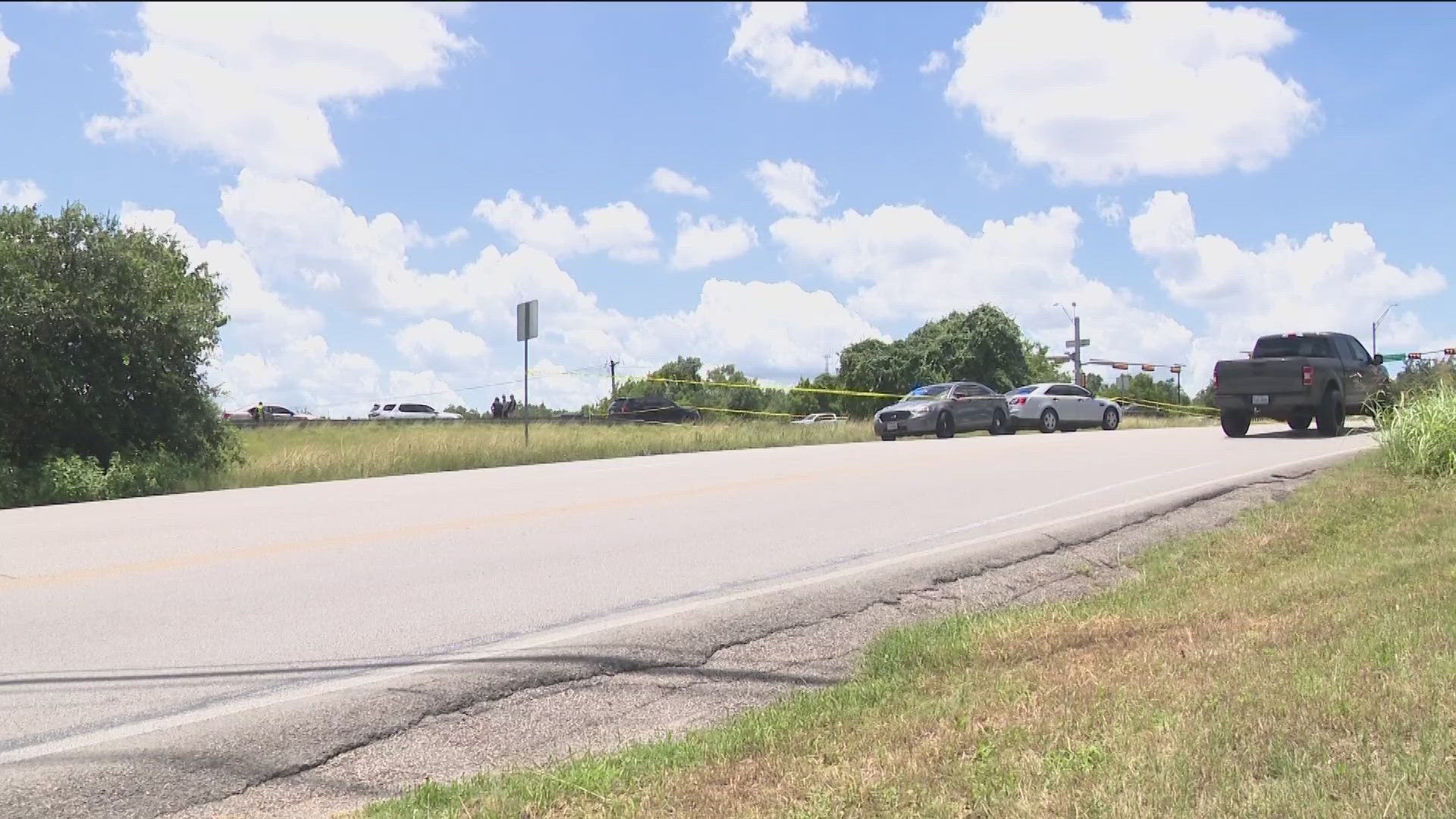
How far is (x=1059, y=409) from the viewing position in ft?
106

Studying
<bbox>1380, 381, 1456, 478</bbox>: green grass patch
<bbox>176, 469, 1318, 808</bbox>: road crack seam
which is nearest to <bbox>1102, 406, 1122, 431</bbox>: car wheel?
<bbox>1380, 381, 1456, 478</bbox>: green grass patch

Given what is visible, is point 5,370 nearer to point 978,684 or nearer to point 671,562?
point 671,562

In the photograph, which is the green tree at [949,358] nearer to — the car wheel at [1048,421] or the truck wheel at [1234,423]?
Answer: the car wheel at [1048,421]

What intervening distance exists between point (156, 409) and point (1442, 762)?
1874cm

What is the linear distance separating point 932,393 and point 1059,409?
5104 mm

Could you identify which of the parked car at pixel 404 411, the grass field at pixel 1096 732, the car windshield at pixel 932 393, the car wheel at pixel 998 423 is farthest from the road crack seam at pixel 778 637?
the parked car at pixel 404 411

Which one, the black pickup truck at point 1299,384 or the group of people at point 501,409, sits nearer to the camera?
the black pickup truck at point 1299,384

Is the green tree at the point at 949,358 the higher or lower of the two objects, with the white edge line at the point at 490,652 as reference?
higher

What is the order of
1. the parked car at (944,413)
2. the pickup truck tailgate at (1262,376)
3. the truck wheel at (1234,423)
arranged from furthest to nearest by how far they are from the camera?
the parked car at (944,413)
the truck wheel at (1234,423)
the pickup truck tailgate at (1262,376)

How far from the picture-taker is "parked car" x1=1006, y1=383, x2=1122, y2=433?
31594 millimetres

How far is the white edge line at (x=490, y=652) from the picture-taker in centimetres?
509

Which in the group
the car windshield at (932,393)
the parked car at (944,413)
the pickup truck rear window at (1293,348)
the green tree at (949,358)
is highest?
the green tree at (949,358)

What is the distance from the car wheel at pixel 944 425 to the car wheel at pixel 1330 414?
845cm

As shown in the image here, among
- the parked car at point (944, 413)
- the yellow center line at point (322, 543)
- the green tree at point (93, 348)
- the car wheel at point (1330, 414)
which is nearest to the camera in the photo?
the yellow center line at point (322, 543)
